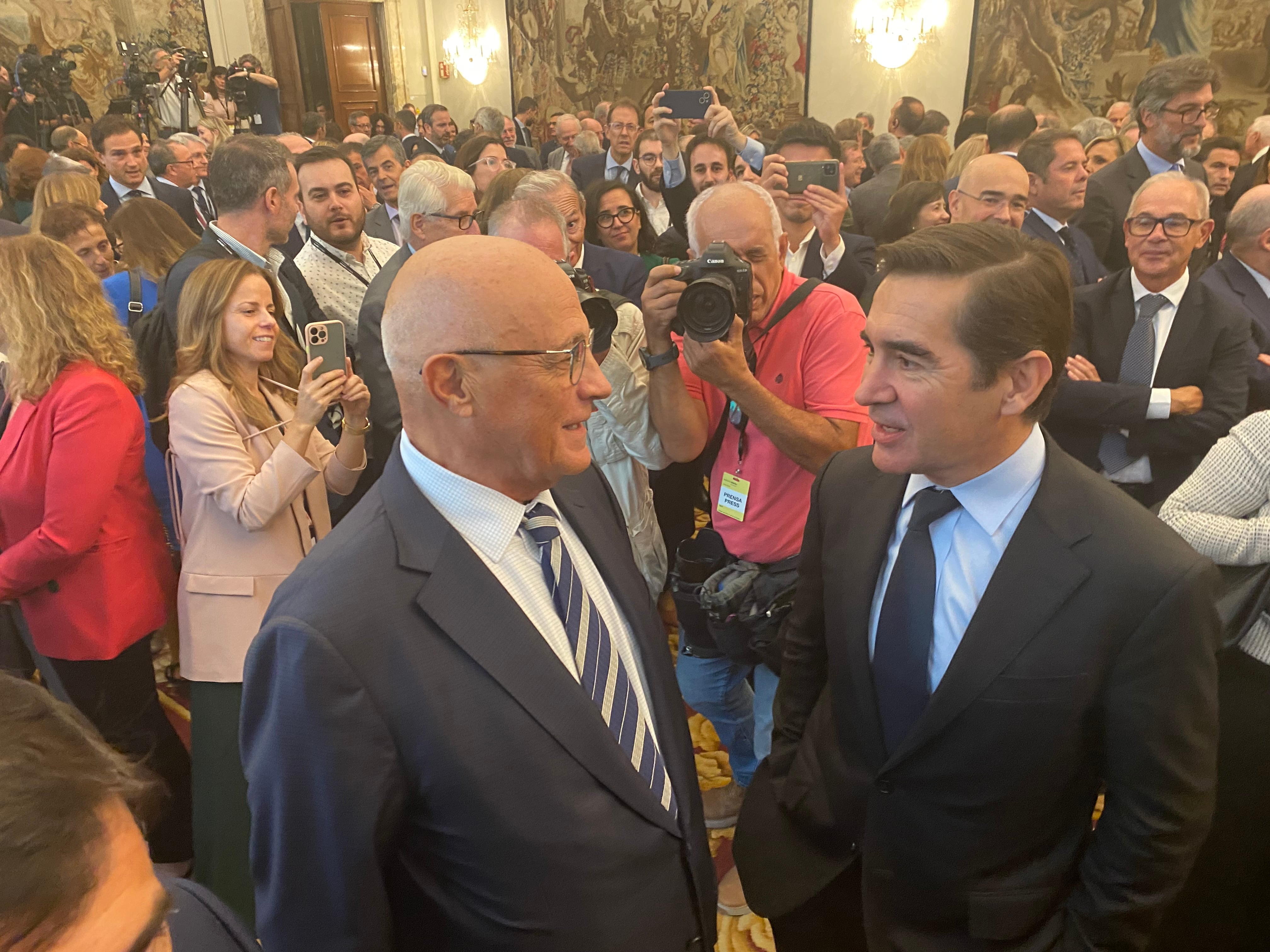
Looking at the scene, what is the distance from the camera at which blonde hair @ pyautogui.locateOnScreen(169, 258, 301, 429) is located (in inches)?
87.0

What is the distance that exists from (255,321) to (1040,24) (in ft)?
34.4

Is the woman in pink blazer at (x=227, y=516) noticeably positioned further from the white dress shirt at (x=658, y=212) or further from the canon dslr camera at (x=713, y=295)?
the white dress shirt at (x=658, y=212)

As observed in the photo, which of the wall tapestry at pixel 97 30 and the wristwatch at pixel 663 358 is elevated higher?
the wall tapestry at pixel 97 30

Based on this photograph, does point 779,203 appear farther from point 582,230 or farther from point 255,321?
point 255,321

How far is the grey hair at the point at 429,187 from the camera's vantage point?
3.16m

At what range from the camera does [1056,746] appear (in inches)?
49.9

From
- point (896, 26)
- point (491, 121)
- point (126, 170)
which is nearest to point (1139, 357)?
point (126, 170)

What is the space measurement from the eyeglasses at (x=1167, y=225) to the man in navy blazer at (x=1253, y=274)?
326 mm

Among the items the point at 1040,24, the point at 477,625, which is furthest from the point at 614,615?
the point at 1040,24

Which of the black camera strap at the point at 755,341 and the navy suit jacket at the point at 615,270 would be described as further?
the navy suit jacket at the point at 615,270

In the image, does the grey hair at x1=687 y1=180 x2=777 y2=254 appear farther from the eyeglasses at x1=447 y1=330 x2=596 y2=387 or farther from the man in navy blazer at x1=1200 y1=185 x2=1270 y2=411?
the man in navy blazer at x1=1200 y1=185 x2=1270 y2=411

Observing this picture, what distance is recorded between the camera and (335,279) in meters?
3.57

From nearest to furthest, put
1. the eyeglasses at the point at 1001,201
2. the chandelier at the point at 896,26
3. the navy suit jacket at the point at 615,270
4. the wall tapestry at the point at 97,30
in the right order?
the eyeglasses at the point at 1001,201
the navy suit jacket at the point at 615,270
the chandelier at the point at 896,26
the wall tapestry at the point at 97,30

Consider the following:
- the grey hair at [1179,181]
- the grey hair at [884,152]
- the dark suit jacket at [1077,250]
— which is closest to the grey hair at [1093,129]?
the grey hair at [884,152]
